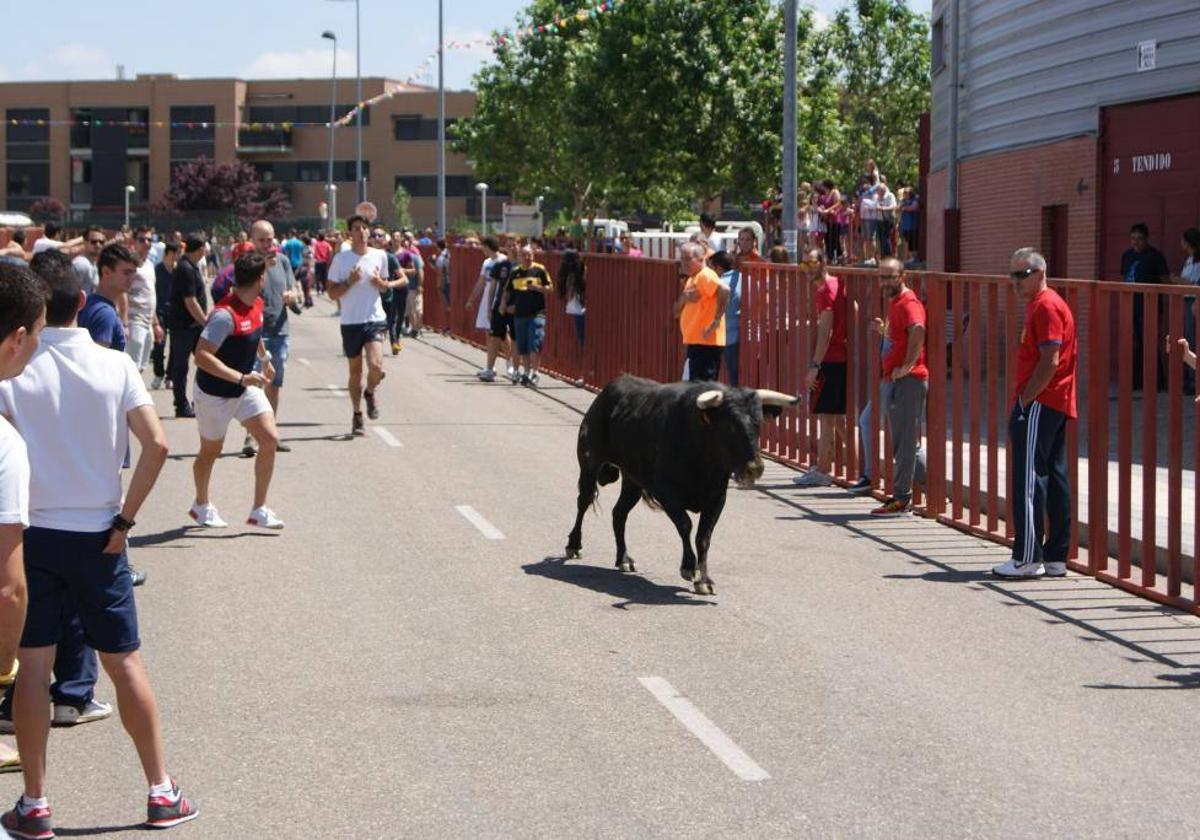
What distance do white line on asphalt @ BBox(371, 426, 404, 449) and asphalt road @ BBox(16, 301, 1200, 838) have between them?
13.1 feet

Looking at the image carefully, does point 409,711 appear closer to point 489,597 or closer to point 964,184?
point 489,597

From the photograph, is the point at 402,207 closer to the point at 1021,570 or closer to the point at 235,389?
the point at 235,389

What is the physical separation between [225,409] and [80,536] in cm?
637

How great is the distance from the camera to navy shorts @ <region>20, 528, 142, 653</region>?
6074 mm

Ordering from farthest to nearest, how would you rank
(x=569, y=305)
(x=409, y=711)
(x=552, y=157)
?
(x=552, y=157) < (x=569, y=305) < (x=409, y=711)

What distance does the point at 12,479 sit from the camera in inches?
195

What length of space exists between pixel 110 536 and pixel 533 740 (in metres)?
2.02

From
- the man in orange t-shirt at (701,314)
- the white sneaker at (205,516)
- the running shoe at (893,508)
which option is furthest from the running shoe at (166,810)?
the man in orange t-shirt at (701,314)

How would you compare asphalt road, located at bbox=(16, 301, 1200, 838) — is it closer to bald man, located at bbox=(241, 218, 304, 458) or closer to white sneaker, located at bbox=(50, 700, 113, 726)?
white sneaker, located at bbox=(50, 700, 113, 726)

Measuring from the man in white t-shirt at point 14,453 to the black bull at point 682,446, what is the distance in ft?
18.7

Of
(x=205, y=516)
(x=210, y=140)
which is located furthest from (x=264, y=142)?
(x=205, y=516)

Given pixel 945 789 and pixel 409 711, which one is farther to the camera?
pixel 409 711

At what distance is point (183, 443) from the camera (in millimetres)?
18031

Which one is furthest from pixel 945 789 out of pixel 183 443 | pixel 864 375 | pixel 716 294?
pixel 183 443
